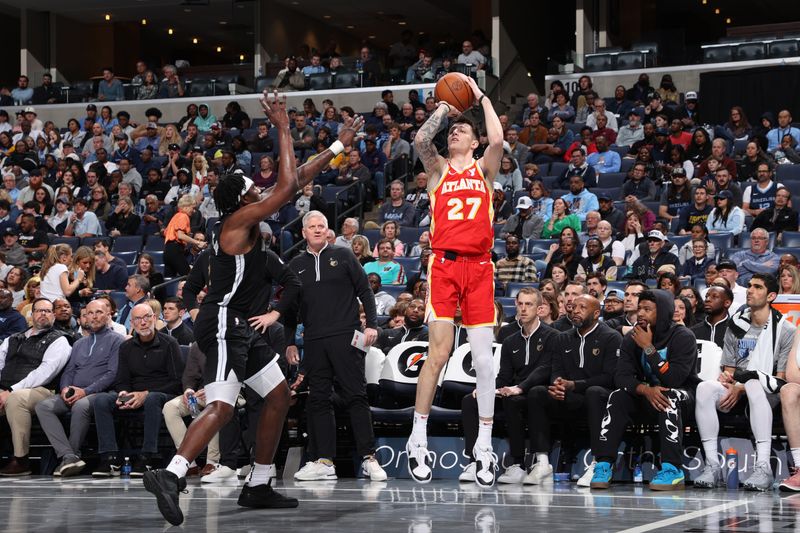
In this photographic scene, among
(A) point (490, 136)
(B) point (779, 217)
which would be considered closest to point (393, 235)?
(B) point (779, 217)

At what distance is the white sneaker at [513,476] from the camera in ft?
28.2

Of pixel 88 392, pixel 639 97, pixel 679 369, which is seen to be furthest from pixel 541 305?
pixel 639 97

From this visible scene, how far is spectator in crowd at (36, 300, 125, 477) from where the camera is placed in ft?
33.0

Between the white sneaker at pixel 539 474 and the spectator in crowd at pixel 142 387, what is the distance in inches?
132

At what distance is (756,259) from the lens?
12.5 metres

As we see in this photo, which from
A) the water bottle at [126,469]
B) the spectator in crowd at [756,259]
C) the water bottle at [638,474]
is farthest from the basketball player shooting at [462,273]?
the spectator in crowd at [756,259]

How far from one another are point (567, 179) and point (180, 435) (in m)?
8.30

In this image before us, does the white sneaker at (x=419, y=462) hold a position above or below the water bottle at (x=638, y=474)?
above

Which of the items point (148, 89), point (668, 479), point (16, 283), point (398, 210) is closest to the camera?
point (668, 479)

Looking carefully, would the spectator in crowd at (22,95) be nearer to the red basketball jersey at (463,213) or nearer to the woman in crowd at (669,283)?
the woman in crowd at (669,283)

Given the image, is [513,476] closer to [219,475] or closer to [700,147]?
[219,475]

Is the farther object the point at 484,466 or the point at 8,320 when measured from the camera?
the point at 8,320

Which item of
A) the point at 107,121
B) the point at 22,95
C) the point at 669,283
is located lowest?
the point at 669,283

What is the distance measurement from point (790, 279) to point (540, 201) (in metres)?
5.62
